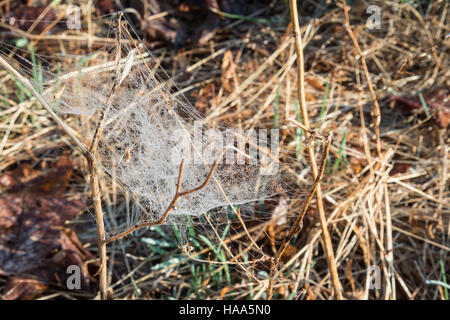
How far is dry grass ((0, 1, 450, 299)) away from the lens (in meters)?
2.09

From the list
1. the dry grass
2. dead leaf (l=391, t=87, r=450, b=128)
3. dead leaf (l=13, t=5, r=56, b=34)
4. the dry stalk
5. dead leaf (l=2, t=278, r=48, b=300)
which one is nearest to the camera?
the dry stalk

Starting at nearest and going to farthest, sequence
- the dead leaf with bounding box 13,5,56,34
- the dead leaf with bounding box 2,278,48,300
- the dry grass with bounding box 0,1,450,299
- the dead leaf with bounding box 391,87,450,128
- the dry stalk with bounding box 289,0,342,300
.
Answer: the dry stalk with bounding box 289,0,342,300 → the dead leaf with bounding box 2,278,48,300 → the dry grass with bounding box 0,1,450,299 → the dead leaf with bounding box 391,87,450,128 → the dead leaf with bounding box 13,5,56,34

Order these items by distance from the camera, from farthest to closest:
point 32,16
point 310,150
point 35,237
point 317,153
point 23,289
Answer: point 32,16 < point 317,153 < point 35,237 < point 23,289 < point 310,150

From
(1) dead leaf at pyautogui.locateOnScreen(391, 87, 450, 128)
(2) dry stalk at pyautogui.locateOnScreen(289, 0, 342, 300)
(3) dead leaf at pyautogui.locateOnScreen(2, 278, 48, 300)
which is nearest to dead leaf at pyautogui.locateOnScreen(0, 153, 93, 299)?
(3) dead leaf at pyautogui.locateOnScreen(2, 278, 48, 300)

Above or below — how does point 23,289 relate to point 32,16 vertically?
below

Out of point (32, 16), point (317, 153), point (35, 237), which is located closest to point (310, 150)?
point (317, 153)

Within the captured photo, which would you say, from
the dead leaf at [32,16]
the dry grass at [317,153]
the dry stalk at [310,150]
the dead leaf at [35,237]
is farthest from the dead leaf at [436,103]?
the dead leaf at [32,16]

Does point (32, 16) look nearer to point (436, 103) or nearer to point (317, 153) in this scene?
point (317, 153)

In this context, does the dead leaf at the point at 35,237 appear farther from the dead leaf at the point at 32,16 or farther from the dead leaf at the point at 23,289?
the dead leaf at the point at 32,16

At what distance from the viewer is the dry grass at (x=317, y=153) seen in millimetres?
2094

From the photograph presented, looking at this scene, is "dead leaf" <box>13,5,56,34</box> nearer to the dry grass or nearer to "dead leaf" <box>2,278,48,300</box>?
the dry grass

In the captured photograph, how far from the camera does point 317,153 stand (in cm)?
235

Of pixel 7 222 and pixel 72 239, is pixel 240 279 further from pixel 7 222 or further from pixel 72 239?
pixel 7 222

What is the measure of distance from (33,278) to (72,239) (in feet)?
0.83
